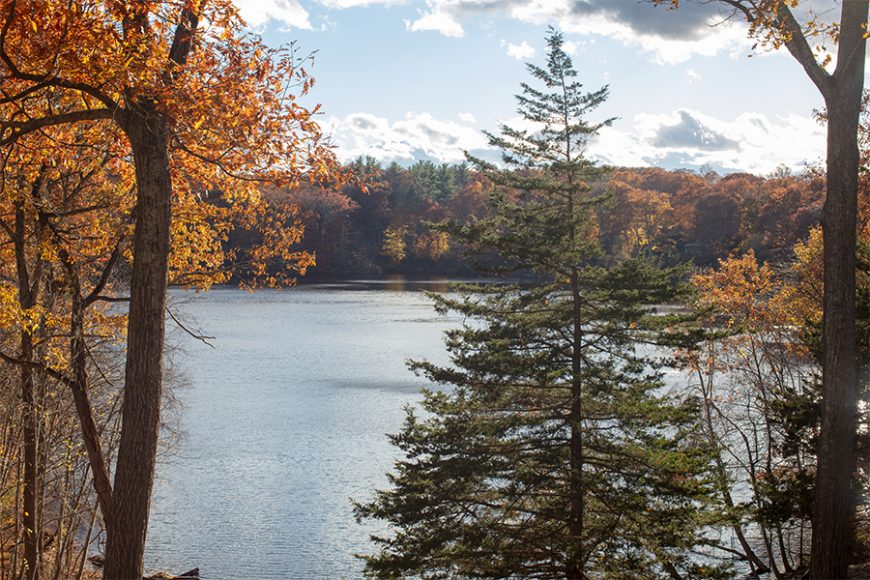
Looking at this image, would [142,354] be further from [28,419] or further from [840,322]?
[840,322]

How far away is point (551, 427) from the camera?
49.8 ft

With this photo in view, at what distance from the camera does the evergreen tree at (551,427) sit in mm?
13797

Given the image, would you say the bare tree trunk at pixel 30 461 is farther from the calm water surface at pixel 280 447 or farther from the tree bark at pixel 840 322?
the tree bark at pixel 840 322

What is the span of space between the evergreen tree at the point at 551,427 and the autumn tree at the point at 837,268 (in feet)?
16.6

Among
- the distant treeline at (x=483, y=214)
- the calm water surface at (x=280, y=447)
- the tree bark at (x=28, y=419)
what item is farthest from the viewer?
the distant treeline at (x=483, y=214)

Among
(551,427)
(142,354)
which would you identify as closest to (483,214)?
(551,427)

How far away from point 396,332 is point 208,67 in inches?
1487

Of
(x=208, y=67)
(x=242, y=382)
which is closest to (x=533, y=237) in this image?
(x=208, y=67)

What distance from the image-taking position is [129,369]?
7168 millimetres

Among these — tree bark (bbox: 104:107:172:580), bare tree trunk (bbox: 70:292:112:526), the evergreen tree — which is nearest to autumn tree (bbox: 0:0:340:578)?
tree bark (bbox: 104:107:172:580)

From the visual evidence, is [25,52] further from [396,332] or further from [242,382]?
[396,332]

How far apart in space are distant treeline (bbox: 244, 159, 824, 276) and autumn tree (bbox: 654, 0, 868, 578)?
51.2 m

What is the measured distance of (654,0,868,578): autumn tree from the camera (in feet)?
25.3

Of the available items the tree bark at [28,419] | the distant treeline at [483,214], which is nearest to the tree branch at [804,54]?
the tree bark at [28,419]
